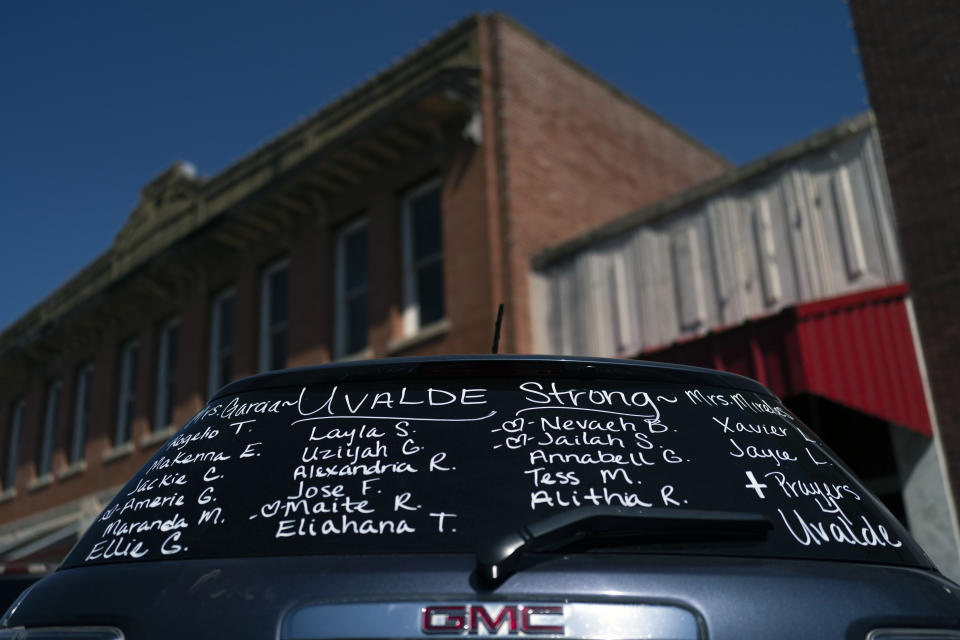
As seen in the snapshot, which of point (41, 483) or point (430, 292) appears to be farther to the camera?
point (41, 483)

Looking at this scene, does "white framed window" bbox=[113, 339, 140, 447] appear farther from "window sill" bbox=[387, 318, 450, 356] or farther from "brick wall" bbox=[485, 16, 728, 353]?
"brick wall" bbox=[485, 16, 728, 353]

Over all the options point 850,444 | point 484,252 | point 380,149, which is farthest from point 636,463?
point 380,149

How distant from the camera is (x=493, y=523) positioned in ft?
6.15

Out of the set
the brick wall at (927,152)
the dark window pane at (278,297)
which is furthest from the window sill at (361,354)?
the brick wall at (927,152)

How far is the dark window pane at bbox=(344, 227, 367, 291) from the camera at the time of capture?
15.2 meters

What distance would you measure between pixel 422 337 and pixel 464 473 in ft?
37.8

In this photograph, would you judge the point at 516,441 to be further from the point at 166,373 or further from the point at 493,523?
the point at 166,373

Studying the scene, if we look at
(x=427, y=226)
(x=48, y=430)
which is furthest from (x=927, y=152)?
(x=48, y=430)

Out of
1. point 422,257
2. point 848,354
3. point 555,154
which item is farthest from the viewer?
point 555,154

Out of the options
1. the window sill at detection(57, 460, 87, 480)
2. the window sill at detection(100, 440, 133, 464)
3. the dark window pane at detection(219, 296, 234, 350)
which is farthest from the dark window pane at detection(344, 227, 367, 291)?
the window sill at detection(57, 460, 87, 480)

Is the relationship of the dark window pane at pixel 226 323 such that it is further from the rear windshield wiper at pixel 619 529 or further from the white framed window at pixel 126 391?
the rear windshield wiper at pixel 619 529

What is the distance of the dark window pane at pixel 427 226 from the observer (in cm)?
1431

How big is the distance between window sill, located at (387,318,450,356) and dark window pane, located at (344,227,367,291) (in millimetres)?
1652

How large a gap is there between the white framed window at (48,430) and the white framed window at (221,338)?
22.9ft
